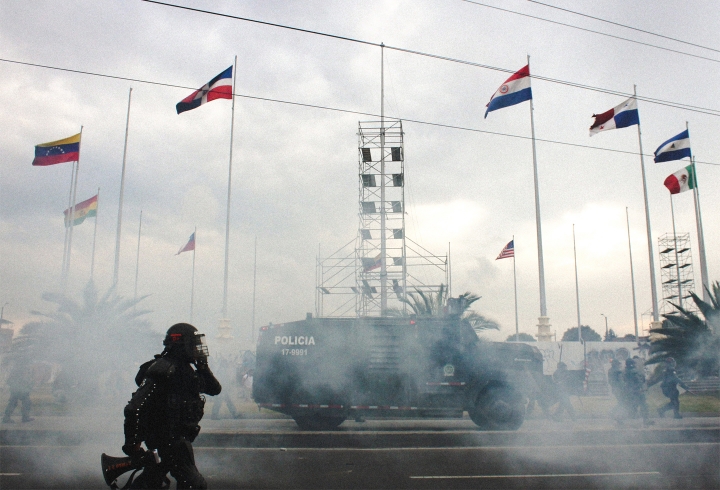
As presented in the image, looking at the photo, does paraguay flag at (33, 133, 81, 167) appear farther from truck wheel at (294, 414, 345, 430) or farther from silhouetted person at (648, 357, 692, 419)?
silhouetted person at (648, 357, 692, 419)

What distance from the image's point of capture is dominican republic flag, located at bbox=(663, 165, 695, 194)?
22641mm

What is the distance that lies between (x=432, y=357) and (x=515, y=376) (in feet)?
6.16

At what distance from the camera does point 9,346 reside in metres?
12.5

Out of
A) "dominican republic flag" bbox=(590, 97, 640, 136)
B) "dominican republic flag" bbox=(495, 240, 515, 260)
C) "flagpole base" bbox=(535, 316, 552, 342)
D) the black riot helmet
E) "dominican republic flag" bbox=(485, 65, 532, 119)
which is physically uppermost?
"dominican republic flag" bbox=(485, 65, 532, 119)

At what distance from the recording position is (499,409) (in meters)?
11.6

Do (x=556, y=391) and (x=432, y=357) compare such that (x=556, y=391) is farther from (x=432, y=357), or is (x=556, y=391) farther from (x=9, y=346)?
(x=9, y=346)

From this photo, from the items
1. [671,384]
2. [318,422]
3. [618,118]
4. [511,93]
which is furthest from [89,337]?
[618,118]

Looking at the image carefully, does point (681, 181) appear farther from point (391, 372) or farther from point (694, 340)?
point (391, 372)

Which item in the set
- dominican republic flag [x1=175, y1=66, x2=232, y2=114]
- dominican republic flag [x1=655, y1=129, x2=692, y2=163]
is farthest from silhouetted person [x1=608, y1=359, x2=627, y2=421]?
dominican republic flag [x1=175, y1=66, x2=232, y2=114]

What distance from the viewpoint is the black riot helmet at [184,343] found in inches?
166

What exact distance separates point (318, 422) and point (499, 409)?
13.4 ft

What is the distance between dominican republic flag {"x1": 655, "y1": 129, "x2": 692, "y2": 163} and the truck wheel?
16.9 metres

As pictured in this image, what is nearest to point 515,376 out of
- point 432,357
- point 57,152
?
point 432,357

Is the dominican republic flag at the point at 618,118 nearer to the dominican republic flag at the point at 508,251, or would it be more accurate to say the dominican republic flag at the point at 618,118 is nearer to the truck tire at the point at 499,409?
the dominican republic flag at the point at 508,251
